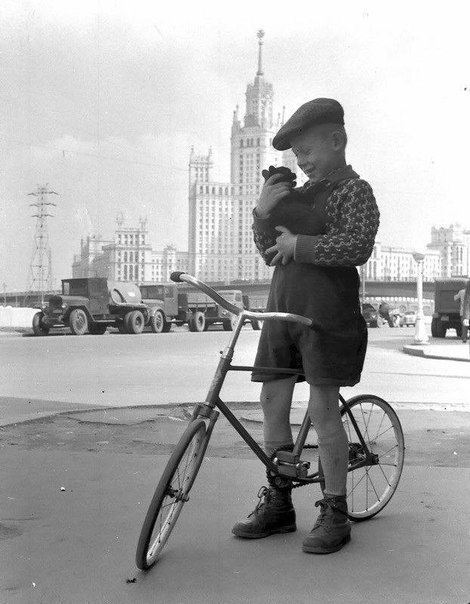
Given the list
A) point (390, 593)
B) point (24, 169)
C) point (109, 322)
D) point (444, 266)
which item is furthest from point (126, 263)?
point (390, 593)

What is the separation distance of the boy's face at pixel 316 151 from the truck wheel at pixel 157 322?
25570mm

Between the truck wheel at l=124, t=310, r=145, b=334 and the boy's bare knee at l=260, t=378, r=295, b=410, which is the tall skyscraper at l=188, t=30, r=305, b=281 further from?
the truck wheel at l=124, t=310, r=145, b=334

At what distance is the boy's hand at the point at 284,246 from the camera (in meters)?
2.89

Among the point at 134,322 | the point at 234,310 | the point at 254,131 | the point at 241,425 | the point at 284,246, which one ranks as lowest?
the point at 134,322

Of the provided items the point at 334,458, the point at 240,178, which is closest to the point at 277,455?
the point at 334,458

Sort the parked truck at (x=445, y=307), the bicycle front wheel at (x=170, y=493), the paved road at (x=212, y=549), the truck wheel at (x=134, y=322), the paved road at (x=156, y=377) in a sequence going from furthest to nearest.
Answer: the parked truck at (x=445, y=307) < the truck wheel at (x=134, y=322) < the paved road at (x=156, y=377) < the bicycle front wheel at (x=170, y=493) < the paved road at (x=212, y=549)

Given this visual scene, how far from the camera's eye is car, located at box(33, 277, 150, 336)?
24734 mm

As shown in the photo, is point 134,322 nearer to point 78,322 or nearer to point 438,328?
point 78,322

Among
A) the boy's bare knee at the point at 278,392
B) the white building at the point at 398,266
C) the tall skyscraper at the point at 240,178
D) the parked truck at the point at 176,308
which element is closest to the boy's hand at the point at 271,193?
the tall skyscraper at the point at 240,178

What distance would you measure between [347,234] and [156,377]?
315 inches

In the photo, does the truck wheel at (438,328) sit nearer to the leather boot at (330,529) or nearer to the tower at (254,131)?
the tower at (254,131)

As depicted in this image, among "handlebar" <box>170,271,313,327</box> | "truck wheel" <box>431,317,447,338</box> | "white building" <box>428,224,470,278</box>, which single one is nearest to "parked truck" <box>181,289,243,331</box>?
"truck wheel" <box>431,317,447,338</box>

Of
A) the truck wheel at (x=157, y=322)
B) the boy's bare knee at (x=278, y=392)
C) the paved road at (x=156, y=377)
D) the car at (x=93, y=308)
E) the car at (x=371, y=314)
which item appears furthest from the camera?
the car at (x=371, y=314)

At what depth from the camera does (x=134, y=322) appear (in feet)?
87.1
